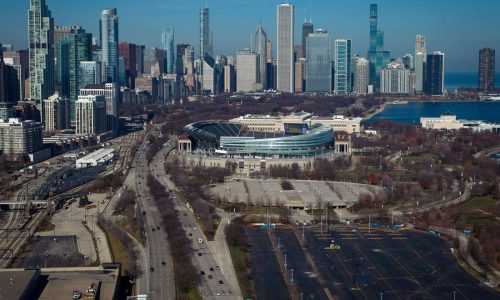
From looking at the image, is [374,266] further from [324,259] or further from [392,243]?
[392,243]

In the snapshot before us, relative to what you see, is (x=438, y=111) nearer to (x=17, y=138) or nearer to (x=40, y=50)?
(x=40, y=50)

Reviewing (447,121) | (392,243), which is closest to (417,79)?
(447,121)

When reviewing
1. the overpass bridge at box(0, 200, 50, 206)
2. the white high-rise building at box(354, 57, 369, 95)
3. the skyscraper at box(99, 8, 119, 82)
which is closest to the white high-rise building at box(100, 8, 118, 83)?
the skyscraper at box(99, 8, 119, 82)

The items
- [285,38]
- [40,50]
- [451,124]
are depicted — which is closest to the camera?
[451,124]


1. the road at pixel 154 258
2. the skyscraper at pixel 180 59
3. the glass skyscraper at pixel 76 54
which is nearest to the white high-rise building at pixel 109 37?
the glass skyscraper at pixel 76 54

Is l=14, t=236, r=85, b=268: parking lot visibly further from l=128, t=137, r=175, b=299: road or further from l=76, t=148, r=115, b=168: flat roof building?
l=76, t=148, r=115, b=168: flat roof building

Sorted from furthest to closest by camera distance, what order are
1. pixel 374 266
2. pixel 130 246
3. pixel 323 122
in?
pixel 323 122 → pixel 130 246 → pixel 374 266

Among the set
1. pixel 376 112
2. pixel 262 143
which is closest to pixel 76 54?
pixel 376 112
